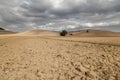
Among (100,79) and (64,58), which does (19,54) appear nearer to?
(64,58)

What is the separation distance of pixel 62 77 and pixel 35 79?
1879 mm

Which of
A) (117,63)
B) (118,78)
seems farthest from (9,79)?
(117,63)

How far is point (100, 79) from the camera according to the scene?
8.39m

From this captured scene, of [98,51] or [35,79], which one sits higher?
[98,51]

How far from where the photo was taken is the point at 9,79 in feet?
29.7

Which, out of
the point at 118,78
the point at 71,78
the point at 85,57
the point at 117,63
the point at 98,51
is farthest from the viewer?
the point at 98,51

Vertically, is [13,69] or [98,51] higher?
[98,51]

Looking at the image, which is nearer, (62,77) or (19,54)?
(62,77)

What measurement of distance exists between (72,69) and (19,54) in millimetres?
6179

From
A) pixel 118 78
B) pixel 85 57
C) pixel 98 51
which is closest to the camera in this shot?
pixel 118 78

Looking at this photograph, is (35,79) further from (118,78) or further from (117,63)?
(117,63)

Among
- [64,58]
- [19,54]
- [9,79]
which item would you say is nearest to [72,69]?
[64,58]

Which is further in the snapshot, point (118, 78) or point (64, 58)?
point (64, 58)

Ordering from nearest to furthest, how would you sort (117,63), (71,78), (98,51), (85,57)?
(71,78) → (117,63) → (85,57) → (98,51)
